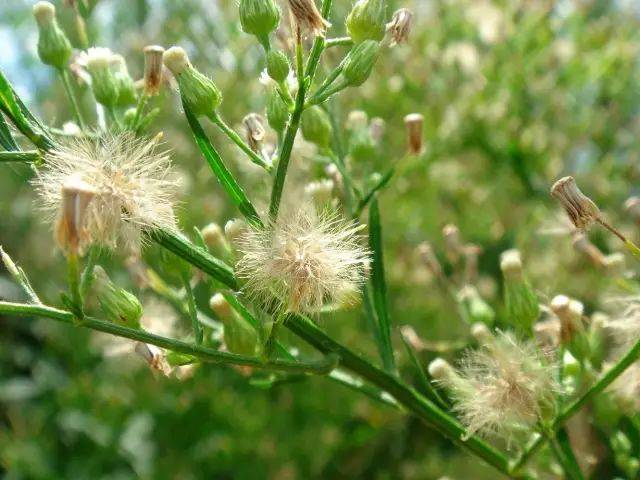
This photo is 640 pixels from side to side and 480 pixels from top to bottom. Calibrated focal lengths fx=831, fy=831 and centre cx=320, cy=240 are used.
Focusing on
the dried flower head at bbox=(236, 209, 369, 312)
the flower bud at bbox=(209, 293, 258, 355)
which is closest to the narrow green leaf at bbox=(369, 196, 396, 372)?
the dried flower head at bbox=(236, 209, 369, 312)

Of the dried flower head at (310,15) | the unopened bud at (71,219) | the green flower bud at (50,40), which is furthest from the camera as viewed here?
the green flower bud at (50,40)

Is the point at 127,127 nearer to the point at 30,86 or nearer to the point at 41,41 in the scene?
the point at 41,41

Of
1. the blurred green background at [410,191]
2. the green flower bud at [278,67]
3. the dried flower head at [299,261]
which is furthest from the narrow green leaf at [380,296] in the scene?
the blurred green background at [410,191]

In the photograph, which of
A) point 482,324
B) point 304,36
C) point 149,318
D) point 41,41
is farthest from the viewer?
point 149,318

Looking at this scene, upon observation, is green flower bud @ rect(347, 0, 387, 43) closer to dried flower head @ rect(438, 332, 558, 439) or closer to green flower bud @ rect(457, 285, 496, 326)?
dried flower head @ rect(438, 332, 558, 439)

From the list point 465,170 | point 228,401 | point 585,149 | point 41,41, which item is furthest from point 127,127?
point 585,149

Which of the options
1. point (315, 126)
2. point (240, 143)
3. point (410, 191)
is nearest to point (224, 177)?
point (240, 143)

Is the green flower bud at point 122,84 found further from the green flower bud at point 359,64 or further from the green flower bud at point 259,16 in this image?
the green flower bud at point 359,64

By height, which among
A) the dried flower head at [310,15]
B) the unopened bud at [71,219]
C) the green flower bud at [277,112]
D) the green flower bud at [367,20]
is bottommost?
the unopened bud at [71,219]
